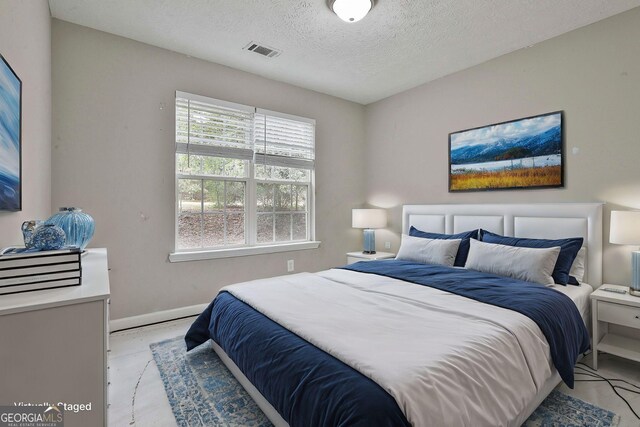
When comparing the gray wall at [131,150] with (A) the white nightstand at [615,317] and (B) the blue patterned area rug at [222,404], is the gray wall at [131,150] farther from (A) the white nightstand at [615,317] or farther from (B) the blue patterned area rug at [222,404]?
(A) the white nightstand at [615,317]

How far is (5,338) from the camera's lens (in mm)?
912

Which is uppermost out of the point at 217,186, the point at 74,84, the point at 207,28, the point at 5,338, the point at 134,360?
the point at 207,28

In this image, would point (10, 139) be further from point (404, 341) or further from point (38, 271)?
point (404, 341)

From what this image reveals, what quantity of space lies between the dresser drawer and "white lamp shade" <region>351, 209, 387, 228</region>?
2.35 meters

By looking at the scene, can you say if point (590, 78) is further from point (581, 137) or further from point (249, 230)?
point (249, 230)

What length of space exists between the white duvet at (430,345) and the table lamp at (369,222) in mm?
1945

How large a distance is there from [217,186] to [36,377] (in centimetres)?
262

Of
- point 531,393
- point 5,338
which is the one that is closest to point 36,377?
point 5,338

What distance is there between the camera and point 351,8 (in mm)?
2256

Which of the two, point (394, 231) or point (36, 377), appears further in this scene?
point (394, 231)

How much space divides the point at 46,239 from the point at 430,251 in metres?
2.91

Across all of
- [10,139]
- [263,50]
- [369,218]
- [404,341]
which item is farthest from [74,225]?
[369,218]

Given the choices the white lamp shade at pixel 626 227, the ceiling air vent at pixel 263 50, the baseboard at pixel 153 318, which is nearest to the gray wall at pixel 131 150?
the baseboard at pixel 153 318

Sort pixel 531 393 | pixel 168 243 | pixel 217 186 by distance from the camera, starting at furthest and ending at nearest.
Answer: pixel 217 186, pixel 168 243, pixel 531 393
